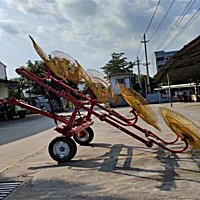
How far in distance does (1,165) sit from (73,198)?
399cm

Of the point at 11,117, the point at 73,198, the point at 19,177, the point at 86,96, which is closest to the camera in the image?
the point at 73,198

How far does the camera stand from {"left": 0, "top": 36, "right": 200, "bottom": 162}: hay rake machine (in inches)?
308

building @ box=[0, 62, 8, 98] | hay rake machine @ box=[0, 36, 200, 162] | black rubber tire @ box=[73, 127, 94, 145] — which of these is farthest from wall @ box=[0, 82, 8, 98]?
hay rake machine @ box=[0, 36, 200, 162]

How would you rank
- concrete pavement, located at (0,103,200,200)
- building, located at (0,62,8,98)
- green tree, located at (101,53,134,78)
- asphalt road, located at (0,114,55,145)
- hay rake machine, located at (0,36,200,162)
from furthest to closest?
green tree, located at (101,53,134,78), building, located at (0,62,8,98), asphalt road, located at (0,114,55,145), hay rake machine, located at (0,36,200,162), concrete pavement, located at (0,103,200,200)

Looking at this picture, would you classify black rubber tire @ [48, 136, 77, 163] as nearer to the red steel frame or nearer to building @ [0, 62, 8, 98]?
the red steel frame

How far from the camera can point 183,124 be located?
7.51m

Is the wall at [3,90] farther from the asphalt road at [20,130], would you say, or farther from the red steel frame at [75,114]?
the red steel frame at [75,114]

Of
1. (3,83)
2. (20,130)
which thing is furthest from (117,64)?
(20,130)

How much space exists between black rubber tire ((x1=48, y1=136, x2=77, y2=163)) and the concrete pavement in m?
0.17

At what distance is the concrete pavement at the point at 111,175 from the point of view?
5.38m

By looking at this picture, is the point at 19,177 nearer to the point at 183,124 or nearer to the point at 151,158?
the point at 151,158

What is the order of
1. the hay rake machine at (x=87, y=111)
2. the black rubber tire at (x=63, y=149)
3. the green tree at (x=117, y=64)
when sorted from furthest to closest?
the green tree at (x=117, y=64), the black rubber tire at (x=63, y=149), the hay rake machine at (x=87, y=111)

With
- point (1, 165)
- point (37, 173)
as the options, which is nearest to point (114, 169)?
point (37, 173)

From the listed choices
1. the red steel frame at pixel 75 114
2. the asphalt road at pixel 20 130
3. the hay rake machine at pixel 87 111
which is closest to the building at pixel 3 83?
the asphalt road at pixel 20 130
